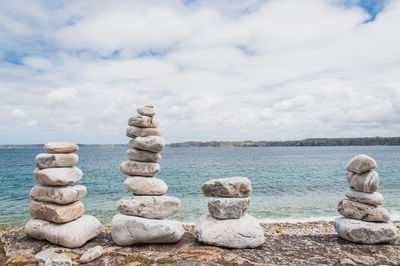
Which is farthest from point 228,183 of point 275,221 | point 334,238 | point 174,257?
point 275,221

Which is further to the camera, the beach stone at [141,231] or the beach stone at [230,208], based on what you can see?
the beach stone at [230,208]

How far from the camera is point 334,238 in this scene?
33.4 feet

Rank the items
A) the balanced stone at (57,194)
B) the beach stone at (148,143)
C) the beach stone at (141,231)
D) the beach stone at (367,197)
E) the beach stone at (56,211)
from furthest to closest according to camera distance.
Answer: the beach stone at (148,143)
the beach stone at (367,197)
the balanced stone at (57,194)
the beach stone at (56,211)
the beach stone at (141,231)

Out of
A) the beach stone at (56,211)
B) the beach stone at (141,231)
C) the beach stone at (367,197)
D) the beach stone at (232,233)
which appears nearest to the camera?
the beach stone at (232,233)

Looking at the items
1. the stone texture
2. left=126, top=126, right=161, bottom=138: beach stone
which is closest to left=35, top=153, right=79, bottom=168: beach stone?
left=126, top=126, right=161, bottom=138: beach stone

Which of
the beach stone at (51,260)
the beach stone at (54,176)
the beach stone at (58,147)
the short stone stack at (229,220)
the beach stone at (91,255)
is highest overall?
the beach stone at (58,147)

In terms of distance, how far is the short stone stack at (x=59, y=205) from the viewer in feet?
29.9

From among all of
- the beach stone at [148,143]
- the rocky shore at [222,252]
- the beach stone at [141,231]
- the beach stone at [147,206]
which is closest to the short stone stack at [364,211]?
the rocky shore at [222,252]

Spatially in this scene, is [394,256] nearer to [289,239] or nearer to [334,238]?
[334,238]

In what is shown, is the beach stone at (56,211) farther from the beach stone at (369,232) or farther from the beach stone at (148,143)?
the beach stone at (369,232)

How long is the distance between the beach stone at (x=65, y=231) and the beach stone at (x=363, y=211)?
8929 millimetres

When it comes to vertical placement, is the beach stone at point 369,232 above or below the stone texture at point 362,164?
below

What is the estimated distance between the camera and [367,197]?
9766 millimetres

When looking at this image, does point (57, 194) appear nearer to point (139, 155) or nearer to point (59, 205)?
point (59, 205)
